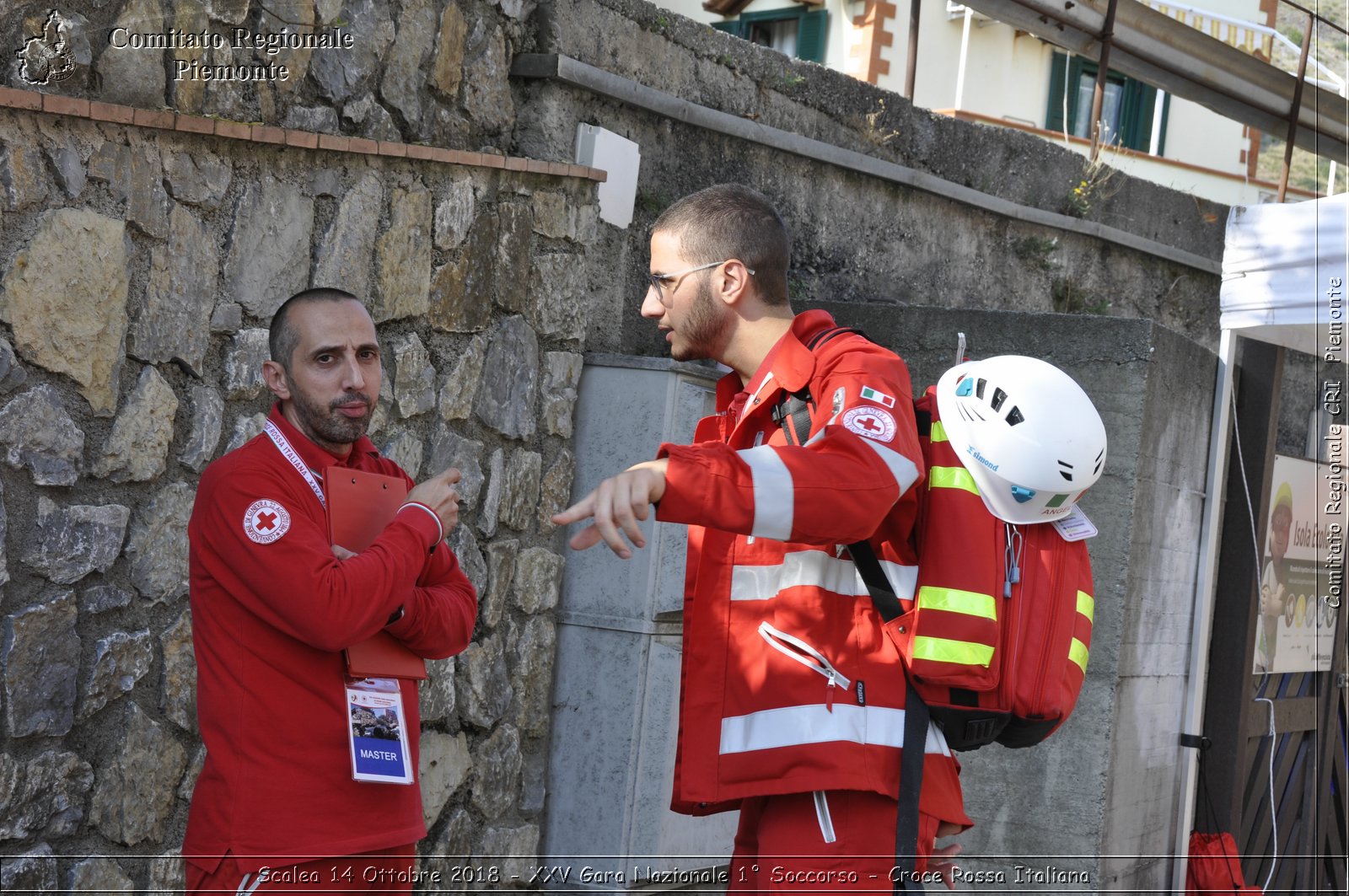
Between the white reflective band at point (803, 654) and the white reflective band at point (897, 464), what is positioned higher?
the white reflective band at point (897, 464)

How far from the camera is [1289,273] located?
221 inches

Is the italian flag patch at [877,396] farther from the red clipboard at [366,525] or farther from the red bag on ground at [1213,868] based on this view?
the red bag on ground at [1213,868]

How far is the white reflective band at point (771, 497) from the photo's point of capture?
2.40m

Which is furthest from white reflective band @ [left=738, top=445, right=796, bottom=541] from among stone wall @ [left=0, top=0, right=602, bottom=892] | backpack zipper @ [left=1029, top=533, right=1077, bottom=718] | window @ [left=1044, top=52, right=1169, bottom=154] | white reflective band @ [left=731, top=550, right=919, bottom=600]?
window @ [left=1044, top=52, right=1169, bottom=154]

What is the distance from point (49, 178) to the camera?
3.45m

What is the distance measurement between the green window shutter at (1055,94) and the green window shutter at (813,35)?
3.53m

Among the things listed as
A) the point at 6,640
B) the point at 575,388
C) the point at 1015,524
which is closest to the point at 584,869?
the point at 575,388

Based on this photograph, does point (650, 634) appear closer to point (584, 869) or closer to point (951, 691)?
point (584, 869)

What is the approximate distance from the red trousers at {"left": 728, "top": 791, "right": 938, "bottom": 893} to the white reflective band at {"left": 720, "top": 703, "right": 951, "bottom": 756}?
0.36ft

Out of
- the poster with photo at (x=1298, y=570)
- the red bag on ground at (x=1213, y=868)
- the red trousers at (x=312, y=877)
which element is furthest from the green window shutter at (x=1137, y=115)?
the red trousers at (x=312, y=877)

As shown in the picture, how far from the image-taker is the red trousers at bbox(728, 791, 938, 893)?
273cm

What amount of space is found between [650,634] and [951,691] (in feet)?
6.88

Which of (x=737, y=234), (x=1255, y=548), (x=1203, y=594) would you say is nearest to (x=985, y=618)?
(x=737, y=234)

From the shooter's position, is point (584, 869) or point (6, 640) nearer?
point (6, 640)
